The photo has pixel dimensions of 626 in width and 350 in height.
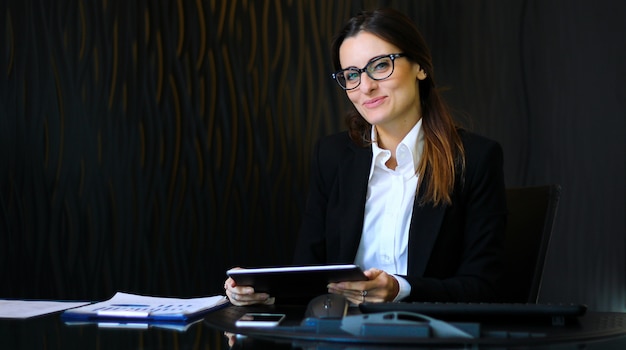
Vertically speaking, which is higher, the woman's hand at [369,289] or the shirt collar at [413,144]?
the shirt collar at [413,144]

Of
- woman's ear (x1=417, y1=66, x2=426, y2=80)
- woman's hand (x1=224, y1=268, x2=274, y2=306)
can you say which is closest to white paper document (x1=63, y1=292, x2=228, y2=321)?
woman's hand (x1=224, y1=268, x2=274, y2=306)

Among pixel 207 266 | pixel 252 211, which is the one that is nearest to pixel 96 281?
pixel 207 266

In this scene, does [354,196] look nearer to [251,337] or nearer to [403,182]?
[403,182]

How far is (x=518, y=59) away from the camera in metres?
2.87

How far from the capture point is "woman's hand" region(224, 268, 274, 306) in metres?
1.43

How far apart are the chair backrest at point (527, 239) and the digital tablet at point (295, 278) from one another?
0.55 metres

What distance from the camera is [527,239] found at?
1760 mm

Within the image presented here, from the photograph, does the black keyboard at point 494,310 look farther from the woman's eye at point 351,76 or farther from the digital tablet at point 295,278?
the woman's eye at point 351,76

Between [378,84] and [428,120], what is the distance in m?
0.18

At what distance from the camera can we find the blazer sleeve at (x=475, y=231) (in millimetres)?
1666

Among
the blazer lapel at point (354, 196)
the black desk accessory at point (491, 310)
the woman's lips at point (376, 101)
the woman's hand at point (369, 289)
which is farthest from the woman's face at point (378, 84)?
the black desk accessory at point (491, 310)

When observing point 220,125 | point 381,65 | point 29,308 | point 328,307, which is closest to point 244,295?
point 328,307

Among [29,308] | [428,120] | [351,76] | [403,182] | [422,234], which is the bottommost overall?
[29,308]

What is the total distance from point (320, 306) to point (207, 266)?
2.02m
